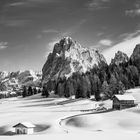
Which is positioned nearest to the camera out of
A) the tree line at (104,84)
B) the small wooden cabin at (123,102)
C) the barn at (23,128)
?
the barn at (23,128)

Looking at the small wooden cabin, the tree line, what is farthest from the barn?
the tree line

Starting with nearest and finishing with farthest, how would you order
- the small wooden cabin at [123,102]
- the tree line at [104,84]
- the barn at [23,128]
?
the barn at [23,128], the small wooden cabin at [123,102], the tree line at [104,84]

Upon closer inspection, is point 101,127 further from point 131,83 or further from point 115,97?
point 131,83

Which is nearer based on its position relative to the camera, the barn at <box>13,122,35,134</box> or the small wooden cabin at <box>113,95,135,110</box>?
the barn at <box>13,122,35,134</box>

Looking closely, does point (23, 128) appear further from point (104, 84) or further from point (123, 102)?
point (104, 84)

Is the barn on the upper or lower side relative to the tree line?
lower

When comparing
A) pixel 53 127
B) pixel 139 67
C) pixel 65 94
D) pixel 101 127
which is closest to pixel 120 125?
pixel 101 127

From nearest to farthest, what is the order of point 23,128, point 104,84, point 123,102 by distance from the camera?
point 23,128 < point 123,102 < point 104,84

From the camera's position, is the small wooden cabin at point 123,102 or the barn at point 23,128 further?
the small wooden cabin at point 123,102

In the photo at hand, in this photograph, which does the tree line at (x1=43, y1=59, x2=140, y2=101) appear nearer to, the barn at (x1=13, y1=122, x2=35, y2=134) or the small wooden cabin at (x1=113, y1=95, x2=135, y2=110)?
the small wooden cabin at (x1=113, y1=95, x2=135, y2=110)

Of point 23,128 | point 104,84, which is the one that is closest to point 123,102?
point 104,84

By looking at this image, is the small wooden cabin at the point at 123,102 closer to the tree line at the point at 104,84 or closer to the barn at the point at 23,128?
the tree line at the point at 104,84

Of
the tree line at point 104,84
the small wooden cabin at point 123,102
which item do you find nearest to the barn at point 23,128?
the small wooden cabin at point 123,102

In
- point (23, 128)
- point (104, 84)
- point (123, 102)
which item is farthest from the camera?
point (104, 84)
